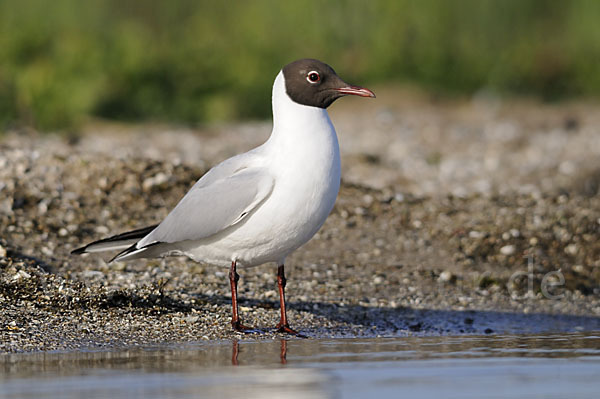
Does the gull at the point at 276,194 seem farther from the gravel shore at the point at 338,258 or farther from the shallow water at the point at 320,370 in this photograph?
the shallow water at the point at 320,370

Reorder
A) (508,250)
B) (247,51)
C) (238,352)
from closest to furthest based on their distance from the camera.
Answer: (238,352)
(508,250)
(247,51)

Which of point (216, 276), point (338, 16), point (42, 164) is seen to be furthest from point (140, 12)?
point (216, 276)

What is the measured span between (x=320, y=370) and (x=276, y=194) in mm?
1522

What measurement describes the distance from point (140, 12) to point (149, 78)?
6593mm

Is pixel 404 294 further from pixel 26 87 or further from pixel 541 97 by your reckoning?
pixel 541 97

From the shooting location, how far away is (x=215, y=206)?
258 inches

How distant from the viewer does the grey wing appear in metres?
6.37

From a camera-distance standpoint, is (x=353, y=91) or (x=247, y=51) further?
(x=247, y=51)

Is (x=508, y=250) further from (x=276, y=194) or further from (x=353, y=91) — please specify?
(x=276, y=194)

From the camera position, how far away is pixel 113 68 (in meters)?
17.0

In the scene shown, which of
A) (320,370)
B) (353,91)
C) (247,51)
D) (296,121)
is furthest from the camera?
(247,51)

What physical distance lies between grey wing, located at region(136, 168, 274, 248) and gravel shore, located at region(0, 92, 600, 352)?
0.52 m

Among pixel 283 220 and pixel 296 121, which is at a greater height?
pixel 296 121

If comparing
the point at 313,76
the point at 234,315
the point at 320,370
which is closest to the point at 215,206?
the point at 234,315
